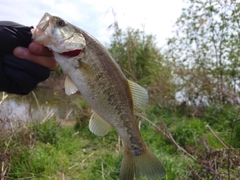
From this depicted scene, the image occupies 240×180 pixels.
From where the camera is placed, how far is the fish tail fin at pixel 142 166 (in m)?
2.21

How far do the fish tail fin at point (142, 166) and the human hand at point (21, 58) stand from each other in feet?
3.03

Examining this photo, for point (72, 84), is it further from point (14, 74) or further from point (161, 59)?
point (161, 59)

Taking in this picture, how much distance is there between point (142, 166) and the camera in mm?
2252

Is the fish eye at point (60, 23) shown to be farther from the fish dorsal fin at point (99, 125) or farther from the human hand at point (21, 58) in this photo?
the fish dorsal fin at point (99, 125)

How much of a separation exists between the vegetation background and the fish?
138 cm

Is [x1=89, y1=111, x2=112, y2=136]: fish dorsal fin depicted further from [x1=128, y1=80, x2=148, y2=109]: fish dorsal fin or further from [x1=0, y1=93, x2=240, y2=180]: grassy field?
[x1=0, y1=93, x2=240, y2=180]: grassy field

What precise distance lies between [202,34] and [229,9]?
1158 mm

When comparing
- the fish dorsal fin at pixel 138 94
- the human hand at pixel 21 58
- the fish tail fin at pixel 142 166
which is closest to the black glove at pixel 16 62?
the human hand at pixel 21 58

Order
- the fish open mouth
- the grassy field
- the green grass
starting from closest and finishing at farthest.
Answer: the fish open mouth < the grassy field < the green grass

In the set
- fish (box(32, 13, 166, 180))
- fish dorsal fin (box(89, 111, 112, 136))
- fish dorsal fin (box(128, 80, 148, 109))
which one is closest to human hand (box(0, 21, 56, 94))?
fish (box(32, 13, 166, 180))

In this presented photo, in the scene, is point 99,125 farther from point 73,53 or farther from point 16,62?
point 16,62

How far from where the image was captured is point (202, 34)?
32.8 feet

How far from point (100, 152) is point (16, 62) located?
4241 millimetres

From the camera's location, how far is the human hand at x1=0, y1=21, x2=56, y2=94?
2.22m
